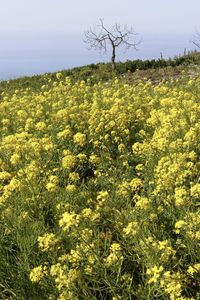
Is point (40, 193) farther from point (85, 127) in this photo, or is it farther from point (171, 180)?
point (85, 127)

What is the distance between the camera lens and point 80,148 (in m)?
6.97

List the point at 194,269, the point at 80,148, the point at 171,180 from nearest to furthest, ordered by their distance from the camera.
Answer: the point at 194,269 → the point at 171,180 → the point at 80,148

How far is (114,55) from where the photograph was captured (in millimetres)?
20703

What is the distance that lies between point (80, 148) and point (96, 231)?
112 inches

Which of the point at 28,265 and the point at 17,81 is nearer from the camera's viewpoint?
the point at 28,265

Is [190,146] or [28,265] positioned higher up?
[190,146]

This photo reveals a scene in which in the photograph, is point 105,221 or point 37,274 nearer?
point 37,274

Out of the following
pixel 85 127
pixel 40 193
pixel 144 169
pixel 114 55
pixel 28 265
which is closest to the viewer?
pixel 28 265

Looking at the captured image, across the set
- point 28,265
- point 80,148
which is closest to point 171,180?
point 28,265

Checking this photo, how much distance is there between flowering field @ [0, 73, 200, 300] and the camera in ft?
11.9

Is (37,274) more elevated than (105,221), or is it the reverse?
(105,221)

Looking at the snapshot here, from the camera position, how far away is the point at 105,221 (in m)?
4.30

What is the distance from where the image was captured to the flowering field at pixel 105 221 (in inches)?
143

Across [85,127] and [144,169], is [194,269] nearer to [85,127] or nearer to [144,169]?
[144,169]
